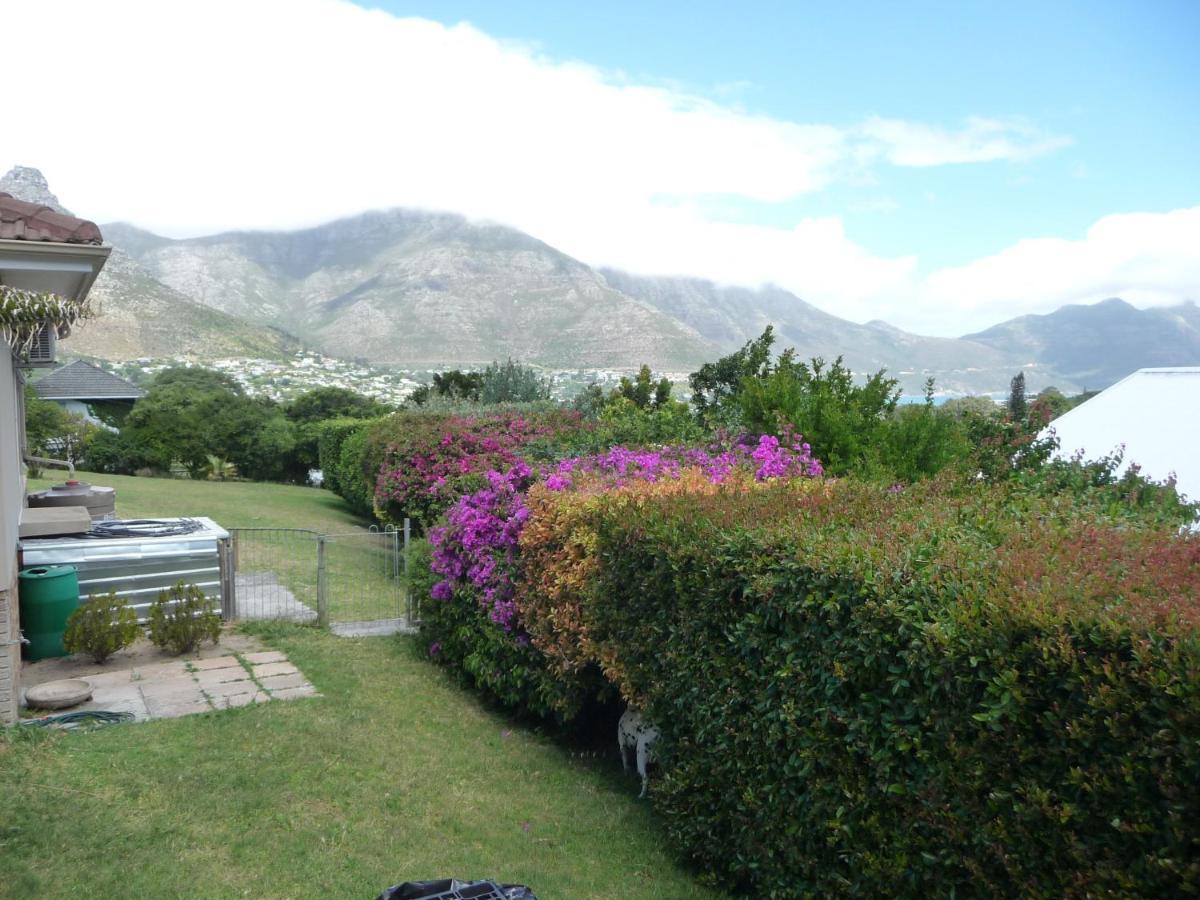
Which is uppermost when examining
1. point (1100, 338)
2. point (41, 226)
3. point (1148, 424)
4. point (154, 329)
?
point (1100, 338)

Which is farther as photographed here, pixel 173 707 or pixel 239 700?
pixel 239 700

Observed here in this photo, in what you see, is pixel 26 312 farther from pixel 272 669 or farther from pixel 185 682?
pixel 272 669

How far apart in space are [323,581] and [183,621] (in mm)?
1758

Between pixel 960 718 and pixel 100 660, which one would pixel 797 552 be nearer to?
pixel 960 718

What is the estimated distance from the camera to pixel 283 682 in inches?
308

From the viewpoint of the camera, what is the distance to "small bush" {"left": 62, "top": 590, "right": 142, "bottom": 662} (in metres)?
8.17

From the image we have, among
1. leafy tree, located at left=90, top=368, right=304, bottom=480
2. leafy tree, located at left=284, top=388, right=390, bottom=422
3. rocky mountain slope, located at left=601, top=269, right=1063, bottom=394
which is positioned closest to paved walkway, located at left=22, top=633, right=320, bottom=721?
leafy tree, located at left=90, top=368, right=304, bottom=480

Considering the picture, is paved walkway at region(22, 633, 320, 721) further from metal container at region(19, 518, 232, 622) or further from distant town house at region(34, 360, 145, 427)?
distant town house at region(34, 360, 145, 427)

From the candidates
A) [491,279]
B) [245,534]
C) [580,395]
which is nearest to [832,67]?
Answer: [580,395]

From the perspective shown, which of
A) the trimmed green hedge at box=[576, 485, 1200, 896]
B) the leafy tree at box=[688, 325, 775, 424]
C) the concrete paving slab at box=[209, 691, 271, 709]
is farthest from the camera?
the leafy tree at box=[688, 325, 775, 424]

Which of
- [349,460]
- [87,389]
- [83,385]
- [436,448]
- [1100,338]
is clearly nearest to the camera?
[436,448]

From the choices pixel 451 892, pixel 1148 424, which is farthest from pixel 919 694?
pixel 1148 424

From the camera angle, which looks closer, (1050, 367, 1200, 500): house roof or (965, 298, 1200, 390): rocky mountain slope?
(1050, 367, 1200, 500): house roof

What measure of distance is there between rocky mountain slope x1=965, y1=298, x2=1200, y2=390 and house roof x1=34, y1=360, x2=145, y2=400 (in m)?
85.3
